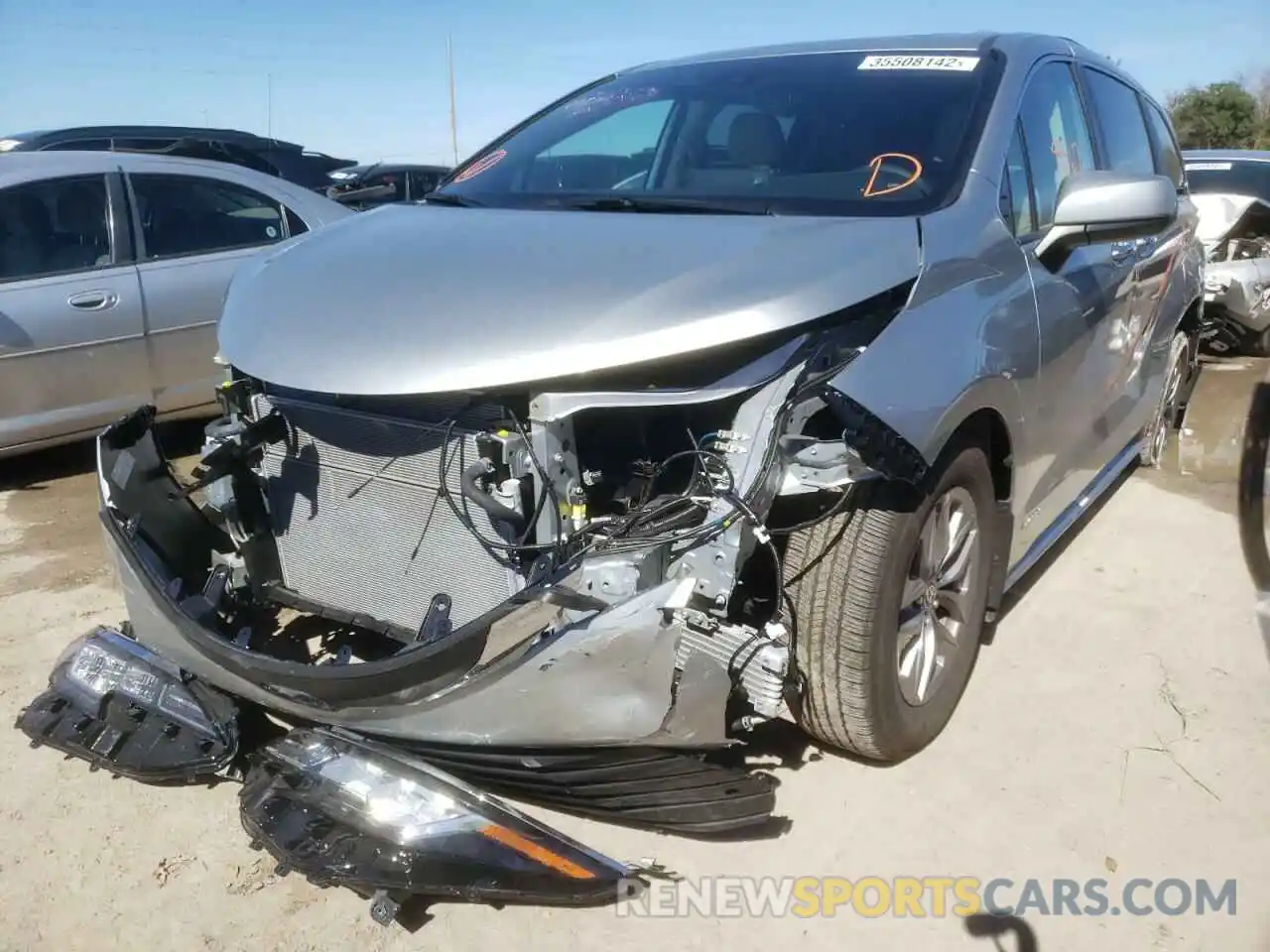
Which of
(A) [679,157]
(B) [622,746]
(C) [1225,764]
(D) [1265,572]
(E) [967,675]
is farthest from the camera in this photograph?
(D) [1265,572]

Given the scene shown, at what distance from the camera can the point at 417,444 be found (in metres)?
2.36

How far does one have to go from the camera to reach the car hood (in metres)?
2.06

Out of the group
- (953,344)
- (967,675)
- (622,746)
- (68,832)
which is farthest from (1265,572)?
(68,832)

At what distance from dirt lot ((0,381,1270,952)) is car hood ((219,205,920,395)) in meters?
1.16

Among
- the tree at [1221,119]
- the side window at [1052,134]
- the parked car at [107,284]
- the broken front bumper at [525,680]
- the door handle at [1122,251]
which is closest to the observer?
the broken front bumper at [525,680]

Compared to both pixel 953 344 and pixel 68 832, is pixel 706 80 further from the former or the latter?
pixel 68 832

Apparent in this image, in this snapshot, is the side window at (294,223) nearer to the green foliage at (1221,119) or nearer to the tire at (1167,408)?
the tire at (1167,408)

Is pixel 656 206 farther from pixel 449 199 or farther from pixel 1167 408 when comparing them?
pixel 1167 408

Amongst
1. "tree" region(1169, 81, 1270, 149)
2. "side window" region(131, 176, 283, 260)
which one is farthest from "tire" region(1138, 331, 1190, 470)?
"tree" region(1169, 81, 1270, 149)

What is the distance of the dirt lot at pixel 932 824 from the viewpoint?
7.09 ft

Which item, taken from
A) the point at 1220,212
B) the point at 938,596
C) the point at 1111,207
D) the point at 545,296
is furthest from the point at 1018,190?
the point at 1220,212

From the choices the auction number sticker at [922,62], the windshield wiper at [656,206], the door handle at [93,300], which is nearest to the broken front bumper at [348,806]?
the windshield wiper at [656,206]

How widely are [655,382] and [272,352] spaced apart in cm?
88

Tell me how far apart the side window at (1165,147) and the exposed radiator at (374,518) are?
347 centimetres
